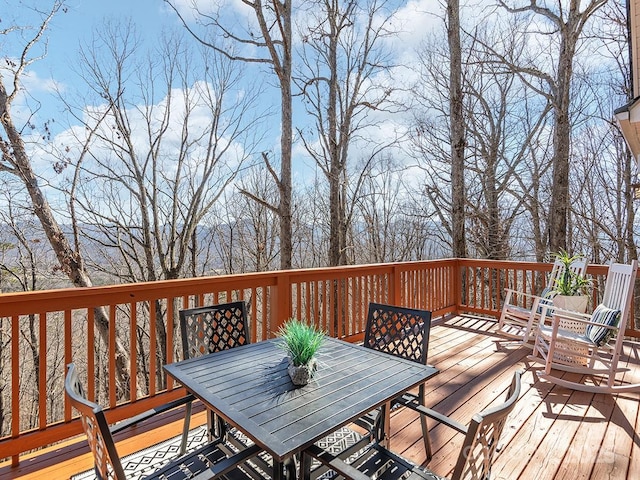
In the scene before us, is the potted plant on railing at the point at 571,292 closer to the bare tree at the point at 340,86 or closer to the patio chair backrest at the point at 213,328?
the patio chair backrest at the point at 213,328

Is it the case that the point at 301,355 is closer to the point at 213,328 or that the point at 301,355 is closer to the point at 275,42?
the point at 213,328

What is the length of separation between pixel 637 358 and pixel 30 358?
1318 centimetres

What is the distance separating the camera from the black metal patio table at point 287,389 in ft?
4.23

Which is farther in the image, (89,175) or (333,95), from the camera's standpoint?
(333,95)

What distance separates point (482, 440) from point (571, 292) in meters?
4.03

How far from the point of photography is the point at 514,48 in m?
9.83

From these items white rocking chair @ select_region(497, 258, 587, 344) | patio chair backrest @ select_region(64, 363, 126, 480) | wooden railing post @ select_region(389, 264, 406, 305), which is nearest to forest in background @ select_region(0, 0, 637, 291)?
white rocking chair @ select_region(497, 258, 587, 344)

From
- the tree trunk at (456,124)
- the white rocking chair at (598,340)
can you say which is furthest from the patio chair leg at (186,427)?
the tree trunk at (456,124)

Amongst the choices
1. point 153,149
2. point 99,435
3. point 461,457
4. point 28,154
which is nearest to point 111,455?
point 99,435

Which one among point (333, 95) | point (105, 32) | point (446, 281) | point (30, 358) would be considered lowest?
point (30, 358)

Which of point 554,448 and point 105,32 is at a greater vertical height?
point 105,32

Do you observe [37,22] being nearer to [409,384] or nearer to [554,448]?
[409,384]

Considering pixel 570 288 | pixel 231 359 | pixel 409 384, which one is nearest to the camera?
pixel 409 384

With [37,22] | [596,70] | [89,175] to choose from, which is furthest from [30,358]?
[596,70]
